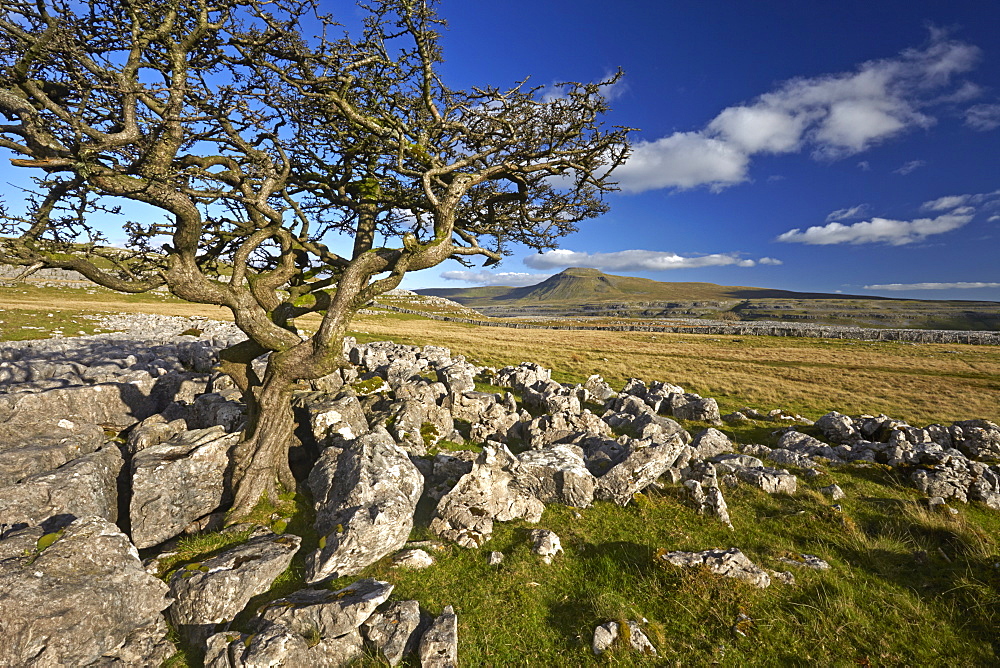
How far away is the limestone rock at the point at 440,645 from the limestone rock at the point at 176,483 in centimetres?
663

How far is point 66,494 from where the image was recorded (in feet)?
24.6

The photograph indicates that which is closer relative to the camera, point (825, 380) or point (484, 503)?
point (484, 503)

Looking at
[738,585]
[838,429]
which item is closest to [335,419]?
[738,585]

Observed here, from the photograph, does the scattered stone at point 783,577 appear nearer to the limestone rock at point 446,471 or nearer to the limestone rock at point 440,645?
the limestone rock at point 440,645

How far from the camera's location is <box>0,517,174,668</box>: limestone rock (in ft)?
16.7

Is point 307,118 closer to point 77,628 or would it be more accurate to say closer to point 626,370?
point 77,628

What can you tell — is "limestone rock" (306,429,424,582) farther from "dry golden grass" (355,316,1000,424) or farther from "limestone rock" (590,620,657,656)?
"dry golden grass" (355,316,1000,424)

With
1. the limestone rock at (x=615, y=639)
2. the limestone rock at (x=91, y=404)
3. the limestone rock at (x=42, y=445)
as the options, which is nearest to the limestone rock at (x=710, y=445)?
the limestone rock at (x=615, y=639)

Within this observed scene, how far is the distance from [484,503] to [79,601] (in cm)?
696

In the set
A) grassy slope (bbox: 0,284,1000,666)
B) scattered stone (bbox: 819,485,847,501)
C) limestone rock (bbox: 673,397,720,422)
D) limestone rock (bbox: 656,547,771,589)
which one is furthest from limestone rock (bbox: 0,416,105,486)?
limestone rock (bbox: 673,397,720,422)

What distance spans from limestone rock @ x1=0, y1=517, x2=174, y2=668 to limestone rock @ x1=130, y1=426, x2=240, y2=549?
5.37ft

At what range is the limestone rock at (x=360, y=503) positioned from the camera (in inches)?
281

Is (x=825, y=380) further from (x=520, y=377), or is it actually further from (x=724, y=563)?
(x=724, y=563)

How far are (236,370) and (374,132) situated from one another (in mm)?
7364
